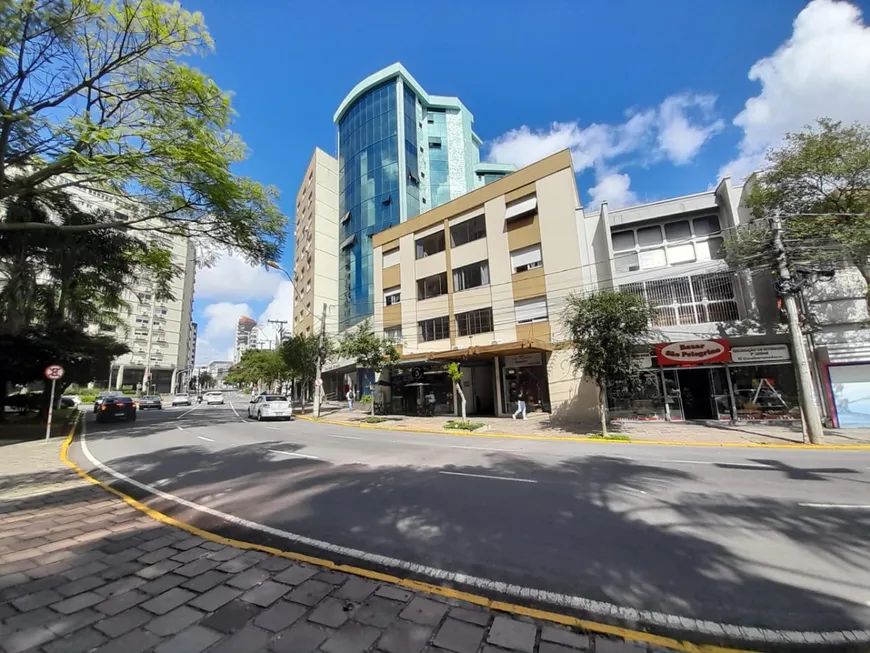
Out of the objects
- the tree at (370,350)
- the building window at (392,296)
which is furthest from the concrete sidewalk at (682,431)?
the building window at (392,296)

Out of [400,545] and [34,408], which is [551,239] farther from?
[34,408]

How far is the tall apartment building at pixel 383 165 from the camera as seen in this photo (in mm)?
40312

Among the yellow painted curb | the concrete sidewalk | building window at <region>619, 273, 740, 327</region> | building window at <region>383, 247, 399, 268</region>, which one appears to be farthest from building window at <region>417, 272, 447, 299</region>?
building window at <region>619, 273, 740, 327</region>

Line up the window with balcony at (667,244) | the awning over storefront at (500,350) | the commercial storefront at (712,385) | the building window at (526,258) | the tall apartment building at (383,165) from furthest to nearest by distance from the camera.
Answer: the tall apartment building at (383,165)
the building window at (526,258)
the awning over storefront at (500,350)
the window with balcony at (667,244)
the commercial storefront at (712,385)

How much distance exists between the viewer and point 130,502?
239 inches

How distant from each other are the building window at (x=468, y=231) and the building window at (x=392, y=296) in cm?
530

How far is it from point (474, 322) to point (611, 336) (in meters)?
9.77

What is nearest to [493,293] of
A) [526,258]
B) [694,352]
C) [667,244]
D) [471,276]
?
[471,276]

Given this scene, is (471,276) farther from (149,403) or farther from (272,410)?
(149,403)

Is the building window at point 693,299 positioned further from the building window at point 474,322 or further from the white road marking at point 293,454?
the white road marking at point 293,454

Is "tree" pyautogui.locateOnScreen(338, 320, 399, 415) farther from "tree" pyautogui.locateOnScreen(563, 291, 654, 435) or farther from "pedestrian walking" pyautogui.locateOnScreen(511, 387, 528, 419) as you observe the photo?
"tree" pyautogui.locateOnScreen(563, 291, 654, 435)

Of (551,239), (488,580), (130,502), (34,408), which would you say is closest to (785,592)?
(488,580)

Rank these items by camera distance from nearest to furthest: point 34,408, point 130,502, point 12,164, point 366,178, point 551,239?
point 130,502, point 12,164, point 551,239, point 34,408, point 366,178

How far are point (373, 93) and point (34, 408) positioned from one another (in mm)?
43130
